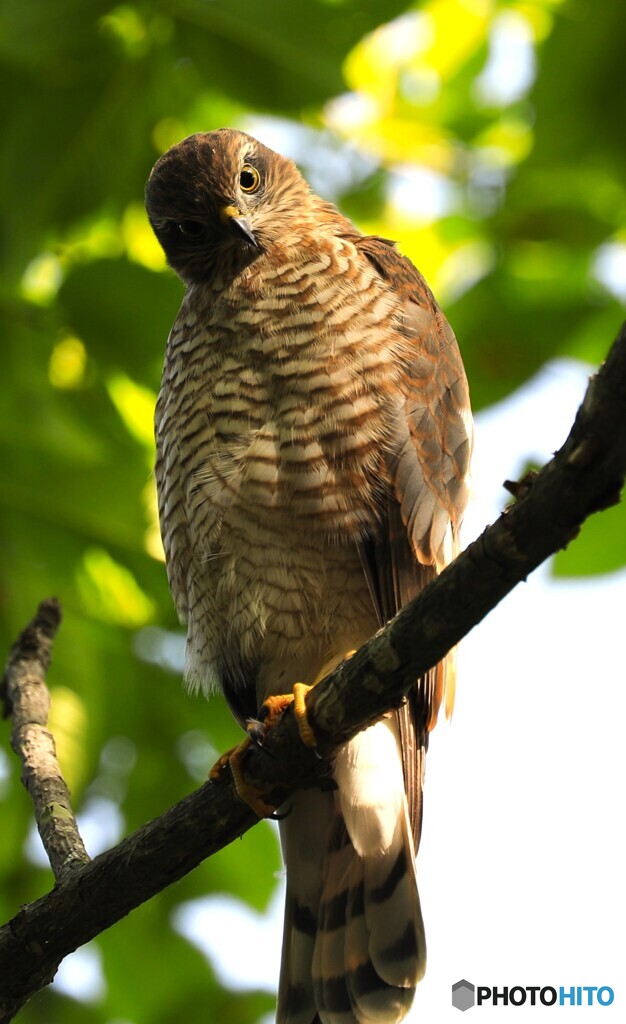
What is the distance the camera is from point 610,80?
112 inches

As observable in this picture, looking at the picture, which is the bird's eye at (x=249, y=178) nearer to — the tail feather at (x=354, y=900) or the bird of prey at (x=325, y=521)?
the bird of prey at (x=325, y=521)

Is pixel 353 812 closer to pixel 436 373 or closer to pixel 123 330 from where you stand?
pixel 436 373

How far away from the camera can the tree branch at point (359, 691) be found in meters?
1.79

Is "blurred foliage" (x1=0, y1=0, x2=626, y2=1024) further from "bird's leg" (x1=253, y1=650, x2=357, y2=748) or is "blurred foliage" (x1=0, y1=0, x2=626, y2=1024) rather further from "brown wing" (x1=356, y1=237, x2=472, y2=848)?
"bird's leg" (x1=253, y1=650, x2=357, y2=748)

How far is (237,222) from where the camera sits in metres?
3.84

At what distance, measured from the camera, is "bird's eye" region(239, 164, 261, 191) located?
13.5 feet

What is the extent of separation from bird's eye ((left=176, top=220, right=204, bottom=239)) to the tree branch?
212 centimetres

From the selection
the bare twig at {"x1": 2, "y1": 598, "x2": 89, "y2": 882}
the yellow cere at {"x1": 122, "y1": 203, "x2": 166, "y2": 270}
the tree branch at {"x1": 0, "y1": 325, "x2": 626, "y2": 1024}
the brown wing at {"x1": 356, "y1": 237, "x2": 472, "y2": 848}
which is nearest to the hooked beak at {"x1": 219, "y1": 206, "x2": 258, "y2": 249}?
the brown wing at {"x1": 356, "y1": 237, "x2": 472, "y2": 848}

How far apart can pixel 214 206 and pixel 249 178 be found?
0.23 m

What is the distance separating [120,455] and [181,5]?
1.36 meters

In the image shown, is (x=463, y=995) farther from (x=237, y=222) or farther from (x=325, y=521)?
(x=237, y=222)

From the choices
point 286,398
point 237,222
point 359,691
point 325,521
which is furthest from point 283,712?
point 237,222

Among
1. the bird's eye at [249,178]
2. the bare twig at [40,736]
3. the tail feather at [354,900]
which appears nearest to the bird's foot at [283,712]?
the bare twig at [40,736]

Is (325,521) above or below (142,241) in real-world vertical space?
below
